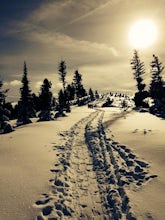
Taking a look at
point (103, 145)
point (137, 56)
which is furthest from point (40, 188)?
point (137, 56)

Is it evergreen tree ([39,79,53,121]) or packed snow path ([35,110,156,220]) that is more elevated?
→ evergreen tree ([39,79,53,121])

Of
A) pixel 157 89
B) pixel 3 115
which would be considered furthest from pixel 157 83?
pixel 3 115

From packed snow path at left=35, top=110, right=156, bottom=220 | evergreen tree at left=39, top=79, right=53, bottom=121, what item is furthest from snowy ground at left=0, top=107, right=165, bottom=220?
evergreen tree at left=39, top=79, right=53, bottom=121

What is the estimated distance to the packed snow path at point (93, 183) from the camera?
6551 millimetres

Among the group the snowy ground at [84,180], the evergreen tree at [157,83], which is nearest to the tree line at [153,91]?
the evergreen tree at [157,83]

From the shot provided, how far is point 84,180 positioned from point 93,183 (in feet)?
1.62

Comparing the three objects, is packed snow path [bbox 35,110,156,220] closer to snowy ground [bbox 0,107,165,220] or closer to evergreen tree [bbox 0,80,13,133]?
snowy ground [bbox 0,107,165,220]

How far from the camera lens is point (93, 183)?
330 inches

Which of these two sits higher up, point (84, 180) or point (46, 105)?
point (46, 105)

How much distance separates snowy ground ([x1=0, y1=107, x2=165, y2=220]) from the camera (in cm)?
653

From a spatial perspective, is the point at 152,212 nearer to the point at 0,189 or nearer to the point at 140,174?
the point at 140,174

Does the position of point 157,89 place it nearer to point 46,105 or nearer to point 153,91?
point 153,91

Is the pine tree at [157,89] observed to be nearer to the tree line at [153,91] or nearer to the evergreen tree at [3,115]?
the tree line at [153,91]

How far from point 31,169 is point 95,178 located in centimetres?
313
